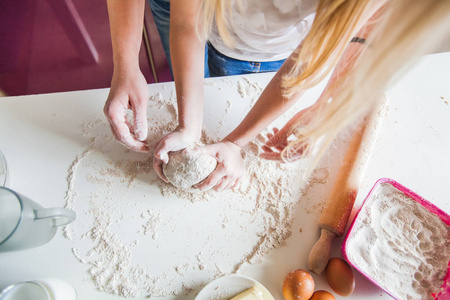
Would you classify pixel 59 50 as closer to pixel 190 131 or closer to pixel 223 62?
pixel 223 62

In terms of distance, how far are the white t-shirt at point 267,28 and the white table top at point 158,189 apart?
0.27 feet

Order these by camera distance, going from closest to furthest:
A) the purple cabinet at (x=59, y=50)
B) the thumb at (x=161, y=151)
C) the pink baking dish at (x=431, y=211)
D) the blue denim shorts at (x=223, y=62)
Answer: the pink baking dish at (x=431, y=211)
the thumb at (x=161, y=151)
the blue denim shorts at (x=223, y=62)
the purple cabinet at (x=59, y=50)

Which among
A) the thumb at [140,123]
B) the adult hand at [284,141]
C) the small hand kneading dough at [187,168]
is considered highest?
the adult hand at [284,141]

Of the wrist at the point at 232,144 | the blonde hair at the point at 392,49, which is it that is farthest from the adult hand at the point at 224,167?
the blonde hair at the point at 392,49

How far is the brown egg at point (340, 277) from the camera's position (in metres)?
0.56

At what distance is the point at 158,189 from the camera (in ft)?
2.24

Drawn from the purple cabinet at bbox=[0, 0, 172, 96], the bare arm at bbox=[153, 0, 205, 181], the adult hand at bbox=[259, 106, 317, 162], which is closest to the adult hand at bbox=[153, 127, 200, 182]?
the bare arm at bbox=[153, 0, 205, 181]

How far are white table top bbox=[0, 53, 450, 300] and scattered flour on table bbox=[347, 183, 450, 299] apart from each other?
0.20 feet

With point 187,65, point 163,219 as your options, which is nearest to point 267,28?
point 187,65

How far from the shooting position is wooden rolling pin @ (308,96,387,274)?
589 millimetres

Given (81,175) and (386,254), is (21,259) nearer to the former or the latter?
(81,175)

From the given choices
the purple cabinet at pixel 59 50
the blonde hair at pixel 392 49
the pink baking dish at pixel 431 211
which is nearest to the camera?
the blonde hair at pixel 392 49

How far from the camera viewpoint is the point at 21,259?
1.96 feet

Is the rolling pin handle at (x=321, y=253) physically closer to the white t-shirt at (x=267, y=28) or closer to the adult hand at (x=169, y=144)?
the adult hand at (x=169, y=144)
